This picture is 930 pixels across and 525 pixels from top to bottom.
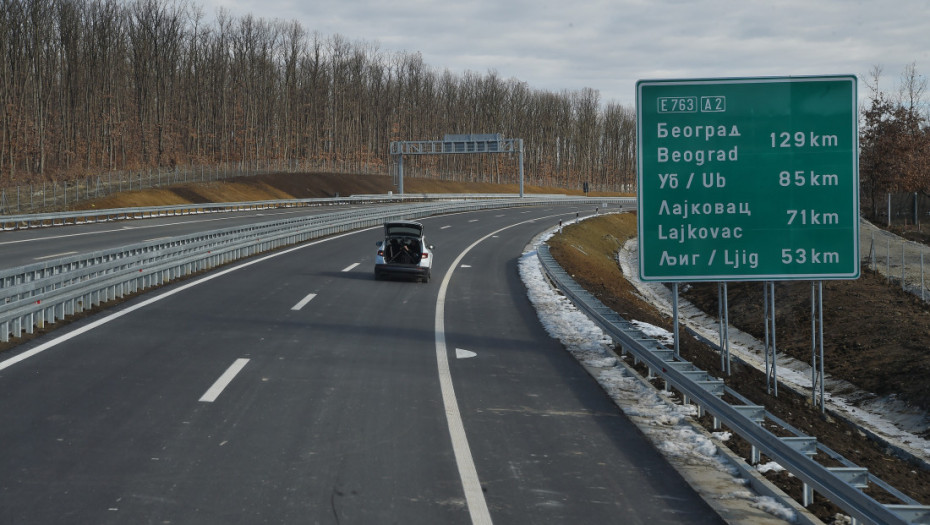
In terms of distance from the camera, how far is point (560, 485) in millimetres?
7195

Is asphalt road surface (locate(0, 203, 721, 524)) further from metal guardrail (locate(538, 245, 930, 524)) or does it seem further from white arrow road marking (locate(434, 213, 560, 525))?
metal guardrail (locate(538, 245, 930, 524))

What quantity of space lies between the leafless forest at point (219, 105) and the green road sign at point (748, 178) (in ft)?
190

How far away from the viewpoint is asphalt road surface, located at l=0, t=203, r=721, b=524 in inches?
257

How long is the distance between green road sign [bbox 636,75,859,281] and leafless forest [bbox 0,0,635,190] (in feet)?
190

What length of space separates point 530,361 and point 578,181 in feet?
492

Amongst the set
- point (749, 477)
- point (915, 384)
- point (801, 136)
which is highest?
point (801, 136)

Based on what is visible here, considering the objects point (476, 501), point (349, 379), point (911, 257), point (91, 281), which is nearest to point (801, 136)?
point (349, 379)

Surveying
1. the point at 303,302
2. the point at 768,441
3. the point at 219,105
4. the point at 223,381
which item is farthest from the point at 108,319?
the point at 219,105

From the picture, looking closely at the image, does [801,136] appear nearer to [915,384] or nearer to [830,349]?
[915,384]

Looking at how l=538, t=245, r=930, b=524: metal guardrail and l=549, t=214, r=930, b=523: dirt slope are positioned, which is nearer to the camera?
l=538, t=245, r=930, b=524: metal guardrail

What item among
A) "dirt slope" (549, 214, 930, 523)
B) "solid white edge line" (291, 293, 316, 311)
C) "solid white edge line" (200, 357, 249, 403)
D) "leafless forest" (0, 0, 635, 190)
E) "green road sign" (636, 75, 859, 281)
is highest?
"leafless forest" (0, 0, 635, 190)

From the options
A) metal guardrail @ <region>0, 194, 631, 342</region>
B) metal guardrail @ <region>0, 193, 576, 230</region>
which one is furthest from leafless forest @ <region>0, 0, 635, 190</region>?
metal guardrail @ <region>0, 194, 631, 342</region>

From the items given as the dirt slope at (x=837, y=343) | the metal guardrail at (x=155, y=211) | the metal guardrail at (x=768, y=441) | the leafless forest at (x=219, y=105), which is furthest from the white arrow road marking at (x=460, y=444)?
the leafless forest at (x=219, y=105)

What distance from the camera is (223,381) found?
422 inches
